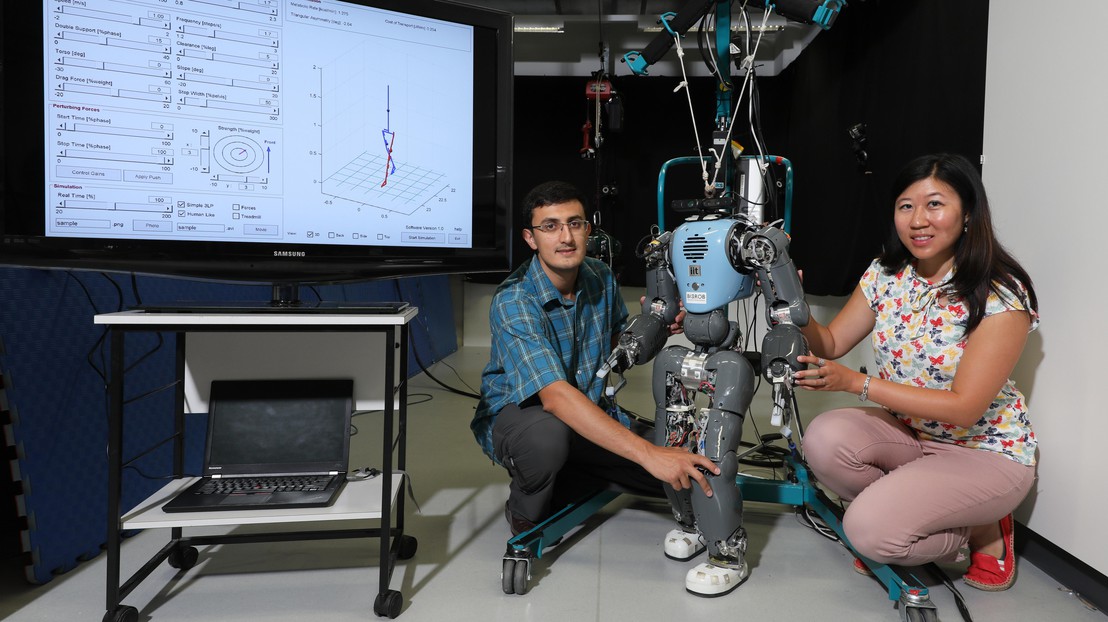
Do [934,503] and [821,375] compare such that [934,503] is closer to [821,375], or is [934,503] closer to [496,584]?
[821,375]

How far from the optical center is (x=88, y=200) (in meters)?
1.42

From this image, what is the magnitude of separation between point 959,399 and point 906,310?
308mm

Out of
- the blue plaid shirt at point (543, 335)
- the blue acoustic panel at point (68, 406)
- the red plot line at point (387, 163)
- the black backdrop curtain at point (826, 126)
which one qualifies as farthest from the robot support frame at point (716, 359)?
the blue acoustic panel at point (68, 406)

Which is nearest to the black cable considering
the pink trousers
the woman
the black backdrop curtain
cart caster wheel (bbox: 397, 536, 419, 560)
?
the black backdrop curtain

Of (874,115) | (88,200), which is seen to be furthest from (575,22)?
(88,200)

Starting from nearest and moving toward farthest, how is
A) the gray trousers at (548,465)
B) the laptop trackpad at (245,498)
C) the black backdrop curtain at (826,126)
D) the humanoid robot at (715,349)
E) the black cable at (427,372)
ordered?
the laptop trackpad at (245,498) < the humanoid robot at (715,349) < the gray trousers at (548,465) < the black backdrop curtain at (826,126) < the black cable at (427,372)

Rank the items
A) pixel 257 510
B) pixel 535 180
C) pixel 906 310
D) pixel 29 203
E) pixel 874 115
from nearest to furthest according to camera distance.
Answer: pixel 29 203
pixel 257 510
pixel 906 310
pixel 874 115
pixel 535 180

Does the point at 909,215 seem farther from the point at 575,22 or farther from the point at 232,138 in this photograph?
the point at 575,22

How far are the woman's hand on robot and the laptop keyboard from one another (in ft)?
3.89

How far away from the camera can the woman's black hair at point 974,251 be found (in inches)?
62.4

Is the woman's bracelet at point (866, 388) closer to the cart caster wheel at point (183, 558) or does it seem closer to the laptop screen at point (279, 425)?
the laptop screen at point (279, 425)

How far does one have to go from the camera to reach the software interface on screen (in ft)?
4.60

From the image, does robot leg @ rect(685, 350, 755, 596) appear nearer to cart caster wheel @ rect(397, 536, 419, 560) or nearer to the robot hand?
the robot hand

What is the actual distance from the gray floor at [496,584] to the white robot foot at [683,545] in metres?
0.04
